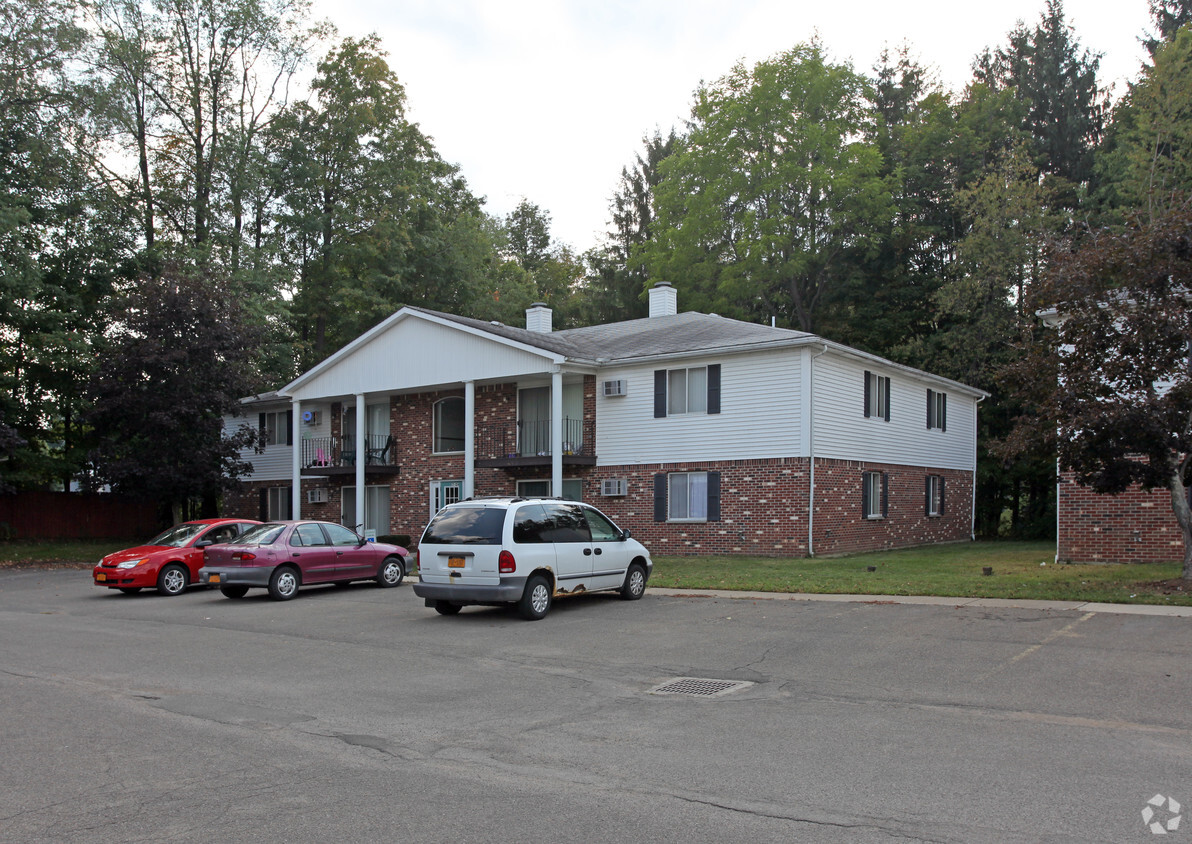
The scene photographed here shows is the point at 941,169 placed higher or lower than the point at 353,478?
higher

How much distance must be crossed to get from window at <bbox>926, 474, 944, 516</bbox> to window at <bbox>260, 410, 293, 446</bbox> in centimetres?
2256

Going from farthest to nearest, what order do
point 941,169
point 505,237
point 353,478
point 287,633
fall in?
point 505,237 < point 941,169 < point 353,478 < point 287,633

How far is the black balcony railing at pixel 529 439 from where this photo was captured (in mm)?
27500

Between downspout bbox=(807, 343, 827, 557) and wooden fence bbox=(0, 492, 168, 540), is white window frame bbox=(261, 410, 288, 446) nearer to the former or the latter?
wooden fence bbox=(0, 492, 168, 540)

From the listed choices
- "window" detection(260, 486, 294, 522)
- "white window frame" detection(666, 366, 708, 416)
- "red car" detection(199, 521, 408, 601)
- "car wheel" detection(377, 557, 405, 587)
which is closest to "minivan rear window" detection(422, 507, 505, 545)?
"red car" detection(199, 521, 408, 601)

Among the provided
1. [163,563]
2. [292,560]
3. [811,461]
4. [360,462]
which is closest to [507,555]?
[292,560]

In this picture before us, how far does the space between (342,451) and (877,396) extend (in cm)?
1745

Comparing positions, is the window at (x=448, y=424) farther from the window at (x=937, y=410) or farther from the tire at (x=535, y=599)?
the tire at (x=535, y=599)

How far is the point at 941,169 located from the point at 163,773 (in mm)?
42369

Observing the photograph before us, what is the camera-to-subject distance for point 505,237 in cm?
6069

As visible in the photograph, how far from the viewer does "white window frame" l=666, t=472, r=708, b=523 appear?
25375 millimetres

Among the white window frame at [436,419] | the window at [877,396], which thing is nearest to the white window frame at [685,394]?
the window at [877,396]

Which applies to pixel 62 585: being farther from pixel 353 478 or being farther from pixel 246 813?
pixel 246 813

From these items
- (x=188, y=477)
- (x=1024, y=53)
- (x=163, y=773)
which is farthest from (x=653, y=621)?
(x=1024, y=53)
